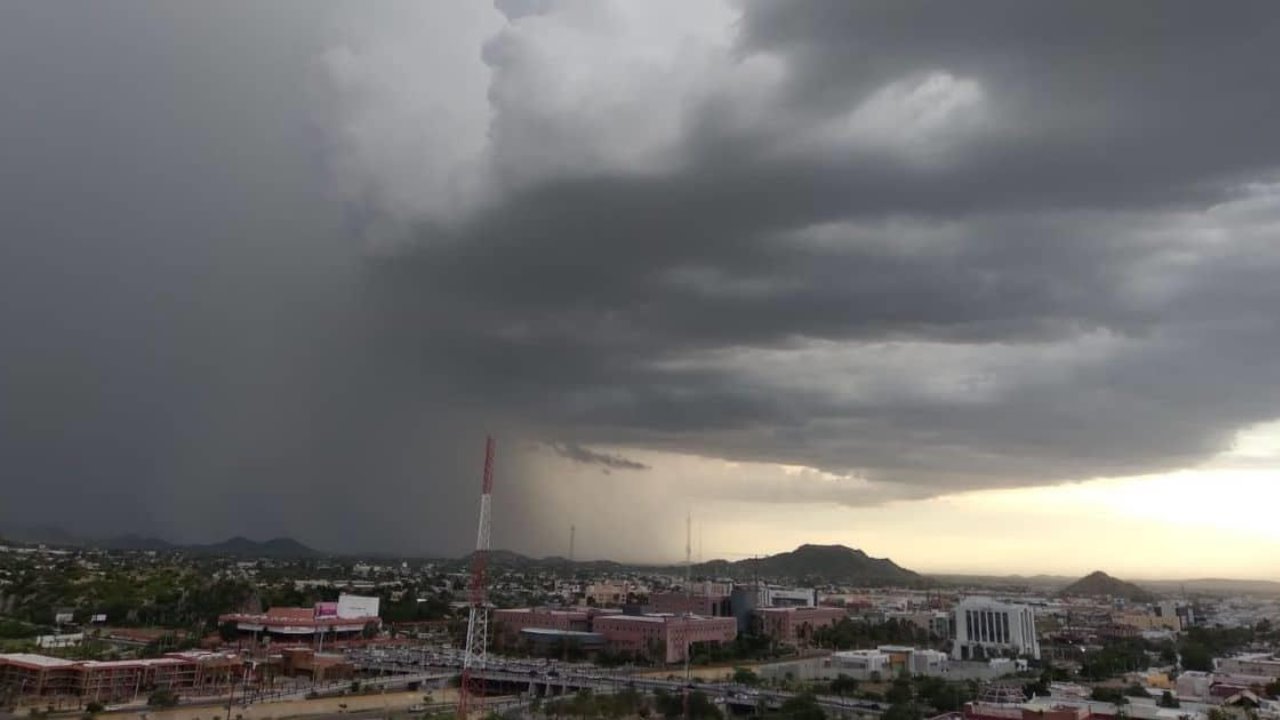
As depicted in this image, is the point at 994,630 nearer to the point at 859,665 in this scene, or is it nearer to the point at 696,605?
the point at 696,605

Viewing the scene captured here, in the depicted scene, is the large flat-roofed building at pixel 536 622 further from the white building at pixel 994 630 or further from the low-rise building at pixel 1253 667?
the low-rise building at pixel 1253 667

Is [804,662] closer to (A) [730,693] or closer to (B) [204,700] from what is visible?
(A) [730,693]

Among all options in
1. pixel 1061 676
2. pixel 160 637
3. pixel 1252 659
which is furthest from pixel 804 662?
pixel 160 637

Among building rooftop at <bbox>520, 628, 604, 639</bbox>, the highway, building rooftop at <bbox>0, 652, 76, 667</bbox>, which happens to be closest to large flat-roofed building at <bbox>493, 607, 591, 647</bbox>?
building rooftop at <bbox>520, 628, 604, 639</bbox>

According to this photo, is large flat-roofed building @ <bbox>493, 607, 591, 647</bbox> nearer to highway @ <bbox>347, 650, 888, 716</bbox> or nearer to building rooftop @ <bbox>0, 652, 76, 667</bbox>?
highway @ <bbox>347, 650, 888, 716</bbox>

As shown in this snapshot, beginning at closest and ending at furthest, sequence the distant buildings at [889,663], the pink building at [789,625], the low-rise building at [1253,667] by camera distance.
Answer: the low-rise building at [1253,667], the distant buildings at [889,663], the pink building at [789,625]

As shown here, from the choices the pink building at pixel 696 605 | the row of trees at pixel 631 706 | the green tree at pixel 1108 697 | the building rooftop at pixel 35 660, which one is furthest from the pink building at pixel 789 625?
the building rooftop at pixel 35 660

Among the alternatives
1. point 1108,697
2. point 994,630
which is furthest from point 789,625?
point 1108,697
